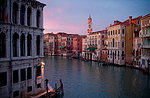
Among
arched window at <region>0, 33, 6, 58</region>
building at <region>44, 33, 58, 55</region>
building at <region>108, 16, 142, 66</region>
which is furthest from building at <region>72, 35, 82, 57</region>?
arched window at <region>0, 33, 6, 58</region>

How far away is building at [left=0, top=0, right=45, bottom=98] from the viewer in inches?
397

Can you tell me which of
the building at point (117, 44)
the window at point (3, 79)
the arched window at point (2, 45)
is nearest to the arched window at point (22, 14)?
the arched window at point (2, 45)

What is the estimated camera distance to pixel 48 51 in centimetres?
8581

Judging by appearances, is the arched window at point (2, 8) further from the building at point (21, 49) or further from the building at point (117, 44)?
the building at point (117, 44)

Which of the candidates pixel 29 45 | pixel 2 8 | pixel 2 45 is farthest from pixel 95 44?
pixel 2 8

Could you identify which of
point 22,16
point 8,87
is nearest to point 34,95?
point 8,87

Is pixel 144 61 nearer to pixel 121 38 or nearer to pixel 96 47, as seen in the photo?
pixel 121 38

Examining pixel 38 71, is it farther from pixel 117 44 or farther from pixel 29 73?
pixel 117 44

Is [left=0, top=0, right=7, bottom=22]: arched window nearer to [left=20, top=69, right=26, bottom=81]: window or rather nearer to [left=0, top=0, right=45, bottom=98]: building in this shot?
[left=0, top=0, right=45, bottom=98]: building

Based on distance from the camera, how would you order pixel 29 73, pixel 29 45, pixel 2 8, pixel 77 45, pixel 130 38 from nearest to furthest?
pixel 2 8 < pixel 29 73 < pixel 29 45 < pixel 130 38 < pixel 77 45

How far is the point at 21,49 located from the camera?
11.6 meters

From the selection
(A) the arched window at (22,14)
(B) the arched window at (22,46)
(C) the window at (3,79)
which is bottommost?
(C) the window at (3,79)

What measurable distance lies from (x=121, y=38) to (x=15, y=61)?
30022mm

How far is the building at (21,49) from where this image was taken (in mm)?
10086
